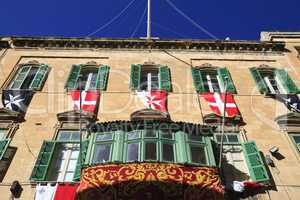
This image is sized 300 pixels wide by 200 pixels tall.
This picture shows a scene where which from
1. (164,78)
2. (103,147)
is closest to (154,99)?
(164,78)

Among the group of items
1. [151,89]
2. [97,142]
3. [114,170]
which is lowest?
[114,170]

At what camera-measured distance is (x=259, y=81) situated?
1723 cm

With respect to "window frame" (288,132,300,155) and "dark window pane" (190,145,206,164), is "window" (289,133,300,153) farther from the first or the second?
"dark window pane" (190,145,206,164)

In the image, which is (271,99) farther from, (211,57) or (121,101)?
(121,101)

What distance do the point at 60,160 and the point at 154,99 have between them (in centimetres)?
466

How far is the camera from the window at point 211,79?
663 inches

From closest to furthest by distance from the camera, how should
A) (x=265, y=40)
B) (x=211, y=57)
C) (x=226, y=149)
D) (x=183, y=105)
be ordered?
(x=226, y=149) → (x=183, y=105) → (x=211, y=57) → (x=265, y=40)

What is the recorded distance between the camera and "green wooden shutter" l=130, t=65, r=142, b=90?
54.9 ft

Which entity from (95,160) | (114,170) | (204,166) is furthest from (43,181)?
(204,166)

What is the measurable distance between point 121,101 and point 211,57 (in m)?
6.03

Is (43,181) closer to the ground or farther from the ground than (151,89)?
closer to the ground

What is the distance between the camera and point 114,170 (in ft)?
35.7

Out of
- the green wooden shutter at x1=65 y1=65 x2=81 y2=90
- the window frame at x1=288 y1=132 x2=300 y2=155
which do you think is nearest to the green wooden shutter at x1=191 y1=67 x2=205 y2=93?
the window frame at x1=288 y1=132 x2=300 y2=155

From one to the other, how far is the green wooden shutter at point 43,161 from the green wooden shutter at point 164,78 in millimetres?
5624
